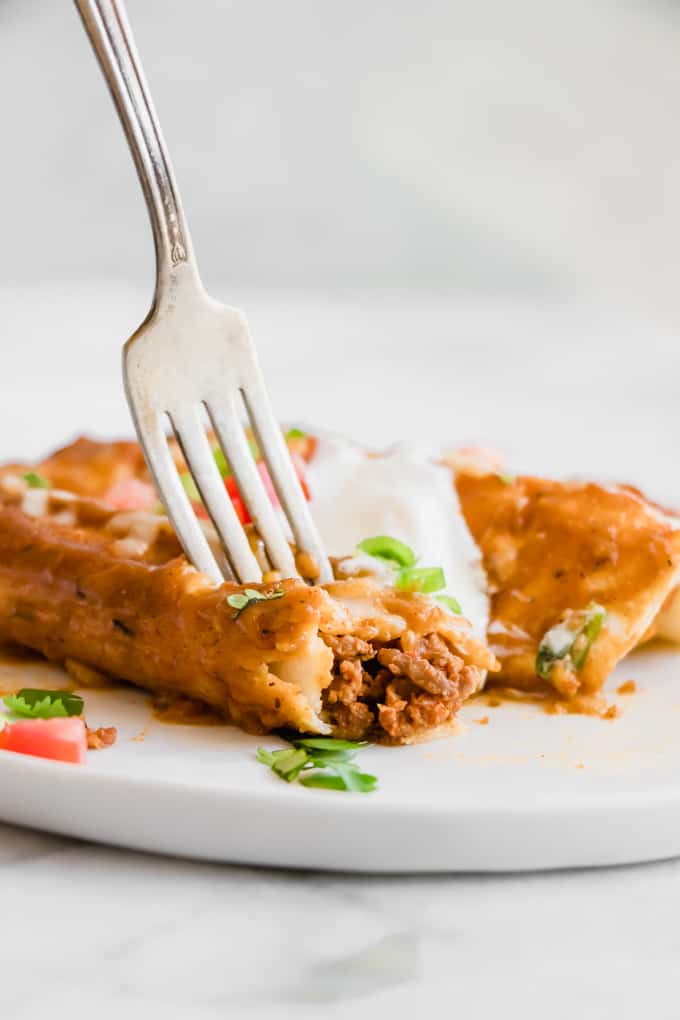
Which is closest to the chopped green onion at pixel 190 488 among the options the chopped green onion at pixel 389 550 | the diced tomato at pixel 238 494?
the diced tomato at pixel 238 494

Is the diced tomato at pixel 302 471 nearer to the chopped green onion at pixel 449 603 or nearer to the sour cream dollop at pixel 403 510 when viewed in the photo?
the sour cream dollop at pixel 403 510

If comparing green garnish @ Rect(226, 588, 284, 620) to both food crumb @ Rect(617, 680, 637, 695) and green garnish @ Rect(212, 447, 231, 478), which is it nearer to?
green garnish @ Rect(212, 447, 231, 478)

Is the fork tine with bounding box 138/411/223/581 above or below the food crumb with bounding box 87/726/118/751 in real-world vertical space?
above

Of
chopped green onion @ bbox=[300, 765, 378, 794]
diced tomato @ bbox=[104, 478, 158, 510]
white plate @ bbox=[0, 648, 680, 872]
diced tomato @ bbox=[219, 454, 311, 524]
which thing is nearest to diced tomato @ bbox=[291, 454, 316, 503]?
diced tomato @ bbox=[219, 454, 311, 524]

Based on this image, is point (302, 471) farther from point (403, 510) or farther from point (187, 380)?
point (187, 380)

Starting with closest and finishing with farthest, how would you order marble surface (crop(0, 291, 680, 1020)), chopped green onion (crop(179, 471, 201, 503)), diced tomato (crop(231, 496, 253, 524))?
marble surface (crop(0, 291, 680, 1020)) → diced tomato (crop(231, 496, 253, 524)) → chopped green onion (crop(179, 471, 201, 503))

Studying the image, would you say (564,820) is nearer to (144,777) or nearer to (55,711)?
(144,777)

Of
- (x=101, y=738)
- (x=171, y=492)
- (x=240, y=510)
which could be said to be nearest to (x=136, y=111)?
(x=171, y=492)
